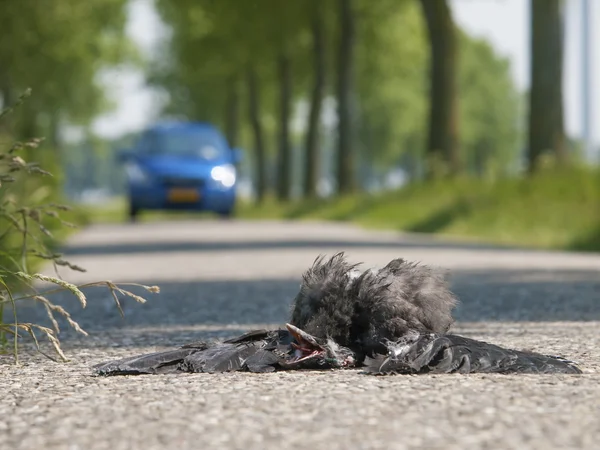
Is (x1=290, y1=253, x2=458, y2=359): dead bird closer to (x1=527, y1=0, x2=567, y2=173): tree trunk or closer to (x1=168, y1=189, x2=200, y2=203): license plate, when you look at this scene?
(x1=527, y1=0, x2=567, y2=173): tree trunk

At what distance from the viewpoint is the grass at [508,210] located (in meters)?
16.8

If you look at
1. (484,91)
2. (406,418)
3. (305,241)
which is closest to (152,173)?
(305,241)

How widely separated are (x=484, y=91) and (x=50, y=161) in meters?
59.7

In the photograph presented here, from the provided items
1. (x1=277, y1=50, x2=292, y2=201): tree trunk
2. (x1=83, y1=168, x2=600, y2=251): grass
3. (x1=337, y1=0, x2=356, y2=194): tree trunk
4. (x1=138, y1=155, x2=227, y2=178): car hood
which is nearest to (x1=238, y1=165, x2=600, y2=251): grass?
(x1=83, y1=168, x2=600, y2=251): grass

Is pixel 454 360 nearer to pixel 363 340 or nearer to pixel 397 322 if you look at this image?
pixel 397 322

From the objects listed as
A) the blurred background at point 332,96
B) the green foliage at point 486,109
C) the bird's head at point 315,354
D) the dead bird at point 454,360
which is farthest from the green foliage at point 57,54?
the green foliage at point 486,109

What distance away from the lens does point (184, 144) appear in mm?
26938

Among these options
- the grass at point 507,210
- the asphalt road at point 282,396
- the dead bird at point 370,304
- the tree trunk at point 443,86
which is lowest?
the asphalt road at point 282,396

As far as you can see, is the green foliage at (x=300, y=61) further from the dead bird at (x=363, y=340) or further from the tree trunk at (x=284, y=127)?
Answer: the dead bird at (x=363, y=340)

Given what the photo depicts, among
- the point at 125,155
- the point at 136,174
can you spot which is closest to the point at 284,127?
the point at 125,155

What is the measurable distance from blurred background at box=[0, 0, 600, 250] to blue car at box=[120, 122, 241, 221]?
47 centimetres

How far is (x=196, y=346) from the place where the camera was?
5316 mm

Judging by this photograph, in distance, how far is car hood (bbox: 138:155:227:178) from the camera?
25.5m

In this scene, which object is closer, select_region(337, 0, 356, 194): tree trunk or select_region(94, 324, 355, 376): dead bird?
select_region(94, 324, 355, 376): dead bird
